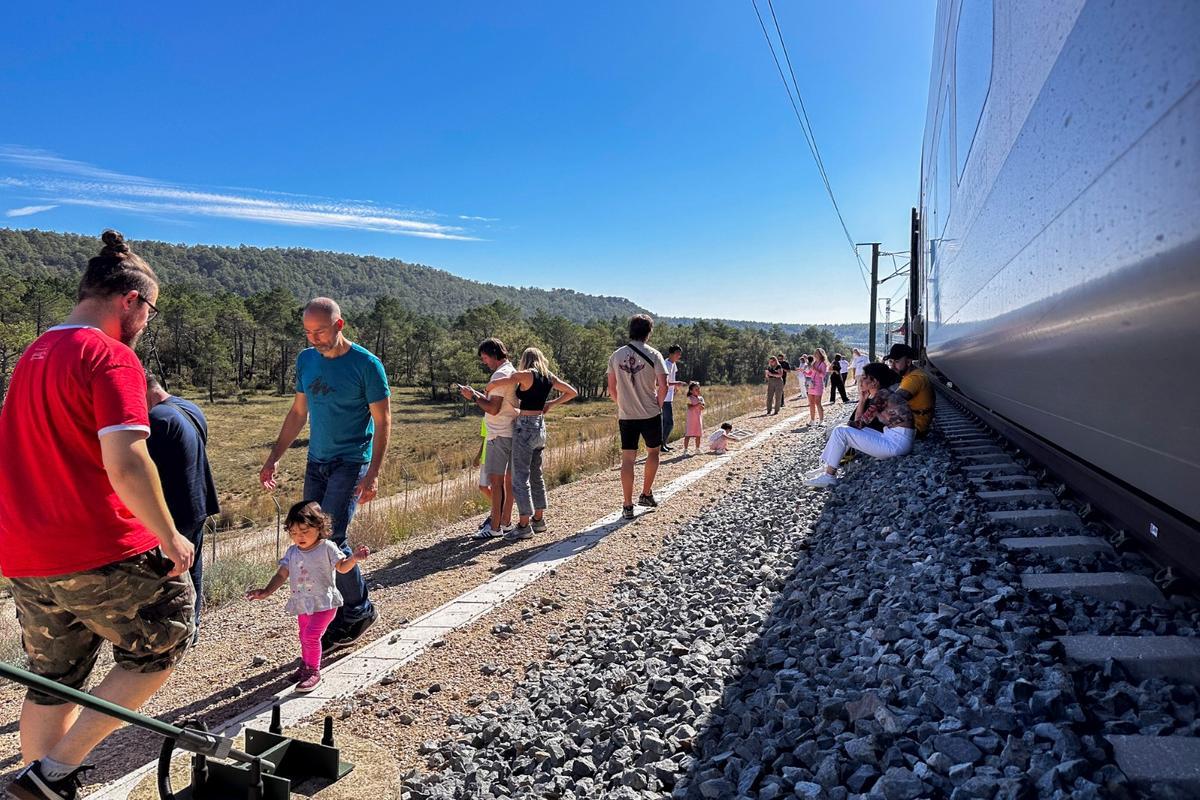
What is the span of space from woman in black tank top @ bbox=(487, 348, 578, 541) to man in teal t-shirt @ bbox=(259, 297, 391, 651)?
2.38m

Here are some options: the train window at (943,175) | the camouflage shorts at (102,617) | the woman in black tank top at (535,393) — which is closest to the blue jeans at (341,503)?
the camouflage shorts at (102,617)

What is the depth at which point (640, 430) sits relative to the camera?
25.0ft

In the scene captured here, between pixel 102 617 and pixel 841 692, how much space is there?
2843 mm

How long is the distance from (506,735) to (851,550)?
267cm

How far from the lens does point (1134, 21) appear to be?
6.45 ft

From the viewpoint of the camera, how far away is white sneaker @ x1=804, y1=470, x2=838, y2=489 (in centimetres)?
732

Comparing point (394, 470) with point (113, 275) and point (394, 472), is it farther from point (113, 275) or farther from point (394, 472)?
point (113, 275)

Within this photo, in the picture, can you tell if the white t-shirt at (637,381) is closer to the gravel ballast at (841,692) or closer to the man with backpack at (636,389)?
the man with backpack at (636,389)

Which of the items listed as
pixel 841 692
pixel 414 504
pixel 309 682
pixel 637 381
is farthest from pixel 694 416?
pixel 841 692

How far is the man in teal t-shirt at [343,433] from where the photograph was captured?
4.56 m

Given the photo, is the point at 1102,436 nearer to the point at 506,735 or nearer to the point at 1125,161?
the point at 1125,161

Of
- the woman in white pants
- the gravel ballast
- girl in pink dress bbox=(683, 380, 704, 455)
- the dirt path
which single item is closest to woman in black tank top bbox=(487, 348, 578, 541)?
the dirt path

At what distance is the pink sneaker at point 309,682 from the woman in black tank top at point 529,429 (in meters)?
3.37

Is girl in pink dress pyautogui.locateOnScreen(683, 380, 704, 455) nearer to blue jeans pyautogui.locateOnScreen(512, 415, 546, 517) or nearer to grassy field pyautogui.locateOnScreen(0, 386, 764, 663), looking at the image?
grassy field pyautogui.locateOnScreen(0, 386, 764, 663)
